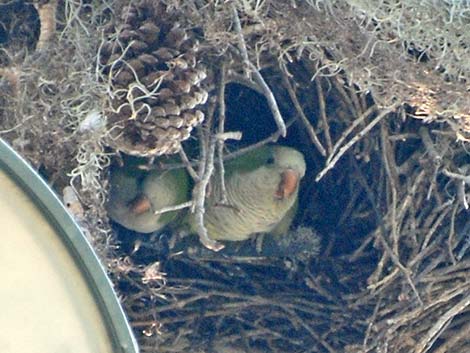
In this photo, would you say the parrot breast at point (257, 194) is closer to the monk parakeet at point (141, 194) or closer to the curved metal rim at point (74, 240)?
the monk parakeet at point (141, 194)

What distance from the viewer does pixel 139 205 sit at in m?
1.16

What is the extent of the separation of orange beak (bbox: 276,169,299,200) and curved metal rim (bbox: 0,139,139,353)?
1.70ft

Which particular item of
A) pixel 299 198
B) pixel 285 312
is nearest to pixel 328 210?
pixel 299 198

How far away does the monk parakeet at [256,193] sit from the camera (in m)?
1.23

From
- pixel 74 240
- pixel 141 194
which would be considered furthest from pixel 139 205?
pixel 74 240

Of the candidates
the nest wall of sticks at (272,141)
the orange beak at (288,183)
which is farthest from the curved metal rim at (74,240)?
the orange beak at (288,183)

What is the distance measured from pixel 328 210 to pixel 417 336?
0.23m

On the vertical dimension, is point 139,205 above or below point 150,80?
below

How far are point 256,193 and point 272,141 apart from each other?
0.14 m

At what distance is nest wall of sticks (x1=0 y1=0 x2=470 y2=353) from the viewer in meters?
Result: 1.04

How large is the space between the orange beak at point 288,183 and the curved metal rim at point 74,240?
517mm

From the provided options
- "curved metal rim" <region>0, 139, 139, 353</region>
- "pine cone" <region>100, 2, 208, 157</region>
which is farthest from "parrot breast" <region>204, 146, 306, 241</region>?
"curved metal rim" <region>0, 139, 139, 353</region>

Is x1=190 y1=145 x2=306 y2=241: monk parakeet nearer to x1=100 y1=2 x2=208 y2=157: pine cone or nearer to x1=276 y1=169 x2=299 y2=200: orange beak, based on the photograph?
x1=276 y1=169 x2=299 y2=200: orange beak

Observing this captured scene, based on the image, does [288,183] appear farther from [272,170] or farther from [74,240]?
[74,240]
